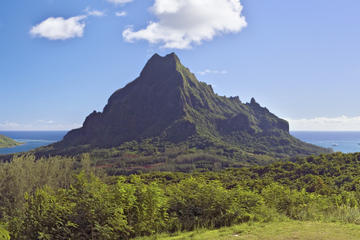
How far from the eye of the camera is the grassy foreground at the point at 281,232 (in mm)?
8305

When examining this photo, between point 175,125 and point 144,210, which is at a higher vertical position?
point 175,125

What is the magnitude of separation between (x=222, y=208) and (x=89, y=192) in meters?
4.92

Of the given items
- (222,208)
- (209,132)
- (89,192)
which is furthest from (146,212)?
(209,132)

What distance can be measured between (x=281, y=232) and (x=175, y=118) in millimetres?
142167

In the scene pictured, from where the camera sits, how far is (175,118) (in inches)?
5935

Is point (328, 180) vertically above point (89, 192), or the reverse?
point (89, 192)

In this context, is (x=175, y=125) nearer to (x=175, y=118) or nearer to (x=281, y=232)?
(x=175, y=118)

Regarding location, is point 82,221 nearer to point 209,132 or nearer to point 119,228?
point 119,228

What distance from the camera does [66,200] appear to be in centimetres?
978

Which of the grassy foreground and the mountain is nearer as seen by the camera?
the grassy foreground

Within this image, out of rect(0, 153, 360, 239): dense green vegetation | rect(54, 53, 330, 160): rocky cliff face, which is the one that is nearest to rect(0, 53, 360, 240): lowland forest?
rect(0, 153, 360, 239): dense green vegetation

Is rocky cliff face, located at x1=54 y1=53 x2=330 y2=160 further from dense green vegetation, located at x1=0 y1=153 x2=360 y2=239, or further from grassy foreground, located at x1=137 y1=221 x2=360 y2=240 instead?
grassy foreground, located at x1=137 y1=221 x2=360 y2=240

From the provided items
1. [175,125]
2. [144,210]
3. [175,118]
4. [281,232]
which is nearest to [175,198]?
[144,210]

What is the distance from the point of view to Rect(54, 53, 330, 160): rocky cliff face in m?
141
